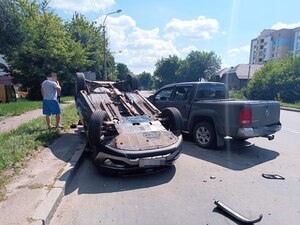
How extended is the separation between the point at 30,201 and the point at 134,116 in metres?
3.11

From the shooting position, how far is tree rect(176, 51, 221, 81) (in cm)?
6656

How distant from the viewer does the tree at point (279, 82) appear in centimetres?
2744

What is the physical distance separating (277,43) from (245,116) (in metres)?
85.8

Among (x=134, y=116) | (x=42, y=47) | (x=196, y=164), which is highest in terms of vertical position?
(x=42, y=47)

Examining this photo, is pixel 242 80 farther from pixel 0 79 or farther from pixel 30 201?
pixel 30 201

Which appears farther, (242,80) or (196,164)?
(242,80)

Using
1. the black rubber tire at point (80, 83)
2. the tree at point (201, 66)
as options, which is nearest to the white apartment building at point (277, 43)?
the tree at point (201, 66)

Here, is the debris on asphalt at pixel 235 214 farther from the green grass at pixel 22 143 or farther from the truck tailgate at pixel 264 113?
the green grass at pixel 22 143

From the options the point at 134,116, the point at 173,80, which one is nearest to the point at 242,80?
the point at 173,80

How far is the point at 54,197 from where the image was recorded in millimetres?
3619

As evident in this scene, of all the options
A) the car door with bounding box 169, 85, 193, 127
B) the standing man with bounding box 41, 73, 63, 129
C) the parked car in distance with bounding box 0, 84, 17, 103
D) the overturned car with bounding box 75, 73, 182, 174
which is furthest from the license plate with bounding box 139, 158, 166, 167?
the parked car in distance with bounding box 0, 84, 17, 103

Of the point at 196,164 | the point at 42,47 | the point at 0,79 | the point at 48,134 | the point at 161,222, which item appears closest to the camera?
the point at 161,222

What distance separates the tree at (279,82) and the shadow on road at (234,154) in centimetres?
2378

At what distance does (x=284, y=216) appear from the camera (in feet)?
11.2
